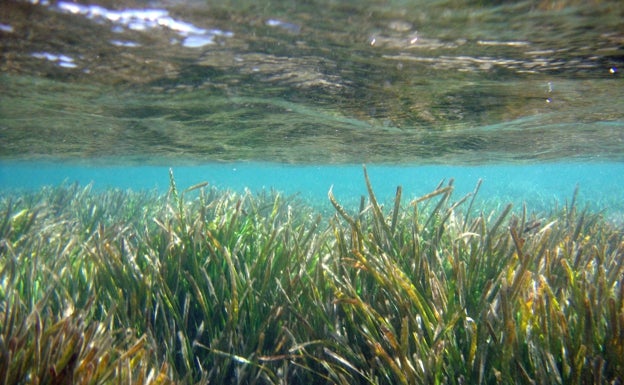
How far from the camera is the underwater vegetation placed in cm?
278

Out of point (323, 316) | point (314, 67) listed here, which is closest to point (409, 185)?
point (314, 67)

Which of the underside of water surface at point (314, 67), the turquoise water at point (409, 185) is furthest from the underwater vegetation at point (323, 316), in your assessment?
the underside of water surface at point (314, 67)

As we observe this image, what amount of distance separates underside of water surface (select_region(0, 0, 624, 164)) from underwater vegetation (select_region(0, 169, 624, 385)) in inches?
100

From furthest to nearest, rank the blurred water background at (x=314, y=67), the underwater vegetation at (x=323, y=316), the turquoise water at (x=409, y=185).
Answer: the turquoise water at (x=409, y=185)
the blurred water background at (x=314, y=67)
the underwater vegetation at (x=323, y=316)

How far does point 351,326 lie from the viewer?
370cm

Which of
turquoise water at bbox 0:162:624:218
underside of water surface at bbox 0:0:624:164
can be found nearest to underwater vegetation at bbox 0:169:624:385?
turquoise water at bbox 0:162:624:218

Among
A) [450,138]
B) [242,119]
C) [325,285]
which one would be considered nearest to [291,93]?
[242,119]

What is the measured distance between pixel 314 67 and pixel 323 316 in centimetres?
480

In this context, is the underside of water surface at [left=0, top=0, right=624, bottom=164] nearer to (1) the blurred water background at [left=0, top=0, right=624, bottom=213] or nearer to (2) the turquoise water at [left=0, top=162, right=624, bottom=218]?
(1) the blurred water background at [left=0, top=0, right=624, bottom=213]

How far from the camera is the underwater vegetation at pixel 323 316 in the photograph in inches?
110

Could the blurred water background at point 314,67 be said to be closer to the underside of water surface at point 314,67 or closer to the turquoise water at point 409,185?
the underside of water surface at point 314,67

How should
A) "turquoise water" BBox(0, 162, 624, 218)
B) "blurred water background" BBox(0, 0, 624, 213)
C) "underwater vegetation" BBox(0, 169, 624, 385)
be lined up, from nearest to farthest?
1. "underwater vegetation" BBox(0, 169, 624, 385)
2. "blurred water background" BBox(0, 0, 624, 213)
3. "turquoise water" BBox(0, 162, 624, 218)

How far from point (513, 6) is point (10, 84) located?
9.71 metres

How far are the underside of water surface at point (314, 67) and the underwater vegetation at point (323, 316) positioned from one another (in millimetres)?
2542
